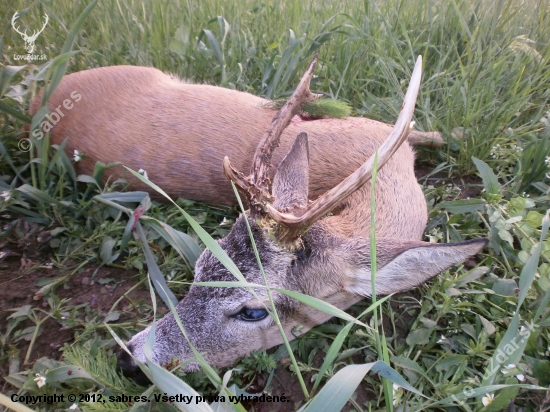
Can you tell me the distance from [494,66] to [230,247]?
9.01 ft

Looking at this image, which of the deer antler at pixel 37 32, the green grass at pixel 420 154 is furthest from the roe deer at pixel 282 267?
the deer antler at pixel 37 32

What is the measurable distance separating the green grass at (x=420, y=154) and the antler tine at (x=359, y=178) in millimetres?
492

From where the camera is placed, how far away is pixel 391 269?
1.87 meters

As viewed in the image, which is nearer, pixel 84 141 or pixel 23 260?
pixel 23 260

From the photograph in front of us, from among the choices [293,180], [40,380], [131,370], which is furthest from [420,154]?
[40,380]

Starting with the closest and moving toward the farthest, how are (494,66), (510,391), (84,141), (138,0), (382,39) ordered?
(510,391) < (84,141) < (494,66) < (382,39) < (138,0)

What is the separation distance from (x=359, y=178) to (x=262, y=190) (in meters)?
0.47

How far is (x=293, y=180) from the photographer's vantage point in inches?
89.7

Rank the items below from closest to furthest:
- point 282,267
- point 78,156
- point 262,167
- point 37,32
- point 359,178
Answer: point 359,178, point 282,267, point 262,167, point 78,156, point 37,32

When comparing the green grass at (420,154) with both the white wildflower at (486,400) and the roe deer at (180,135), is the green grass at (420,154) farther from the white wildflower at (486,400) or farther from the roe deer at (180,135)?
the roe deer at (180,135)

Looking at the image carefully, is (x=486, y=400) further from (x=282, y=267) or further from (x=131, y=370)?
(x=131, y=370)

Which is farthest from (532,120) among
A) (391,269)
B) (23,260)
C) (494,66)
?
(23,260)

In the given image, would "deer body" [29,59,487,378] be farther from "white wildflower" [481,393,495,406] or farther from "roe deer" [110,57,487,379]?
"white wildflower" [481,393,495,406]

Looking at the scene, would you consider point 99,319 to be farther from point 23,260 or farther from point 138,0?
point 138,0
